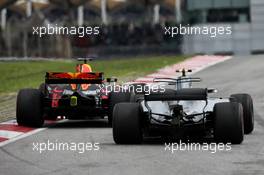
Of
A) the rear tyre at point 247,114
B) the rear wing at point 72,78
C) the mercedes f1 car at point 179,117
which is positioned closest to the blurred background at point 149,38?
the rear wing at point 72,78

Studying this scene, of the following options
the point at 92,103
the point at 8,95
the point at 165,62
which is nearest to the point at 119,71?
the point at 165,62

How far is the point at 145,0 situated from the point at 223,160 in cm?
5693

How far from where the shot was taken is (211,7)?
209 ft

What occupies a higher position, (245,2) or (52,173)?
(245,2)

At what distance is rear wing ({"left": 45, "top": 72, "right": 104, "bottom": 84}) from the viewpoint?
1867cm

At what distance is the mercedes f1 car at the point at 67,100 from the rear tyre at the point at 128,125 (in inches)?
144

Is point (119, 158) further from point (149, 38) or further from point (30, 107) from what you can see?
point (149, 38)

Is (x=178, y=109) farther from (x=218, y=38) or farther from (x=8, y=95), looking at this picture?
(x=218, y=38)

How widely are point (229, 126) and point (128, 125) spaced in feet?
4.75

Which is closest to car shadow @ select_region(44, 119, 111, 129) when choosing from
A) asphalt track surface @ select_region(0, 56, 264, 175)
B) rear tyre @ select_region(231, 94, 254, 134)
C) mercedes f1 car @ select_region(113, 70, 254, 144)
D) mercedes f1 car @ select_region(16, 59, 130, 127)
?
mercedes f1 car @ select_region(16, 59, 130, 127)

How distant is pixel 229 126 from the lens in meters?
14.3

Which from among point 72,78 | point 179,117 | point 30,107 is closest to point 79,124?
point 72,78

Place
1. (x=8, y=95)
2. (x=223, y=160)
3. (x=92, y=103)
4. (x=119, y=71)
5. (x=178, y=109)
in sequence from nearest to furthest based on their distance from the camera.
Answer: (x=223, y=160), (x=178, y=109), (x=92, y=103), (x=8, y=95), (x=119, y=71)

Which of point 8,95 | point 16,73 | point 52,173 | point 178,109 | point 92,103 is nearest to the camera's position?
point 52,173
